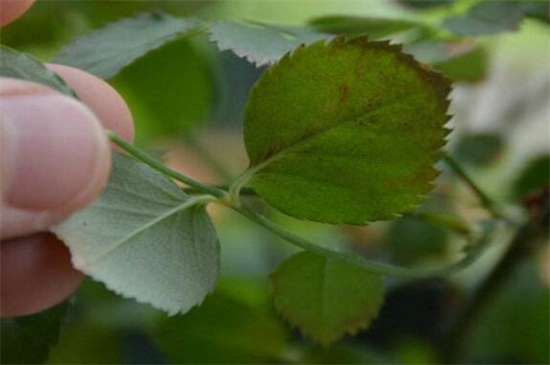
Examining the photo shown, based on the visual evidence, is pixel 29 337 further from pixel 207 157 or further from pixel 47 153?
pixel 207 157

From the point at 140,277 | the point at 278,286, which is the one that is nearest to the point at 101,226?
the point at 140,277

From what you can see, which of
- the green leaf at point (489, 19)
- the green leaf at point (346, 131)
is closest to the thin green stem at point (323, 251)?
the green leaf at point (346, 131)

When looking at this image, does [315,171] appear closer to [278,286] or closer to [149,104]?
[278,286]

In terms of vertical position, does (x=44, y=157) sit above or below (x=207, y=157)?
above

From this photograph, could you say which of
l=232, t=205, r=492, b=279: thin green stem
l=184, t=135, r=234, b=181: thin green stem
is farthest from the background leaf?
l=232, t=205, r=492, b=279: thin green stem

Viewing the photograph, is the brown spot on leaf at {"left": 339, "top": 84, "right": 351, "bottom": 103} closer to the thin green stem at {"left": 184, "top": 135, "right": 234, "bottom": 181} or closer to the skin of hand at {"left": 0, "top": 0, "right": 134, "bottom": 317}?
the skin of hand at {"left": 0, "top": 0, "right": 134, "bottom": 317}

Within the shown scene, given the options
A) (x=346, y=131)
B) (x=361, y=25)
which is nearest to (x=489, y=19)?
(x=361, y=25)

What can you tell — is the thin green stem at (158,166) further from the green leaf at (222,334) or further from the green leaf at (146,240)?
the green leaf at (222,334)
